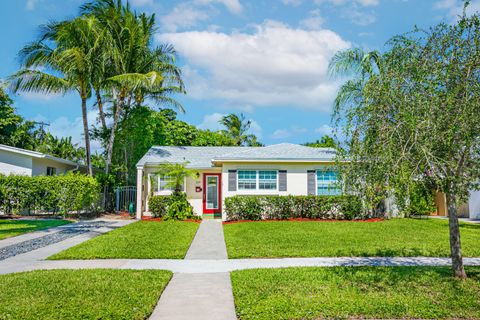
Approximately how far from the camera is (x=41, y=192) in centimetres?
1816

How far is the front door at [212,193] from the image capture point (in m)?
19.6

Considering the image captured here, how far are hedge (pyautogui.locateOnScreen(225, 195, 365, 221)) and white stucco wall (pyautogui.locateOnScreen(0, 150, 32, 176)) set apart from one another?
1146cm

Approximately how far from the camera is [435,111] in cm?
572

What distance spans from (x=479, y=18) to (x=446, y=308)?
4652 mm

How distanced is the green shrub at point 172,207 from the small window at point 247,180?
270 centimetres

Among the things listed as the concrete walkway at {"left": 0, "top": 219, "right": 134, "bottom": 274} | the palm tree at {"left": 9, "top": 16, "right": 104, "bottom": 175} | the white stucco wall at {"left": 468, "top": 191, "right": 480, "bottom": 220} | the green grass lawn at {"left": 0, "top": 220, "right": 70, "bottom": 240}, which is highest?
the palm tree at {"left": 9, "top": 16, "right": 104, "bottom": 175}

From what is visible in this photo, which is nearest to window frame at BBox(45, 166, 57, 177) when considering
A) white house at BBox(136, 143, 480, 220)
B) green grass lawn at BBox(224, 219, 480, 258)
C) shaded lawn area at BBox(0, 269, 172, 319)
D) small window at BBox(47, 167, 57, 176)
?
Answer: small window at BBox(47, 167, 57, 176)

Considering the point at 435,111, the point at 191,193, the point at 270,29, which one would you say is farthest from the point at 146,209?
the point at 435,111

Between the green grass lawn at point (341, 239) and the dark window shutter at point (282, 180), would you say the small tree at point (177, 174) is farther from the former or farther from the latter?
the dark window shutter at point (282, 180)

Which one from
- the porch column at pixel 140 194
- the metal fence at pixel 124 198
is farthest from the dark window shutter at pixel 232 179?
the metal fence at pixel 124 198

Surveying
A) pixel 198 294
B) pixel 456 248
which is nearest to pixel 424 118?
pixel 456 248

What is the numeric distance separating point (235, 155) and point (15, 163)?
1217 centimetres

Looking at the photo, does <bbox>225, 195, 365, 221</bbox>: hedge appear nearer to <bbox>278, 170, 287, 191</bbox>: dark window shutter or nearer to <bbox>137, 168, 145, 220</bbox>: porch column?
<bbox>278, 170, 287, 191</bbox>: dark window shutter

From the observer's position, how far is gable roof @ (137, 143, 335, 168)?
693 inches
